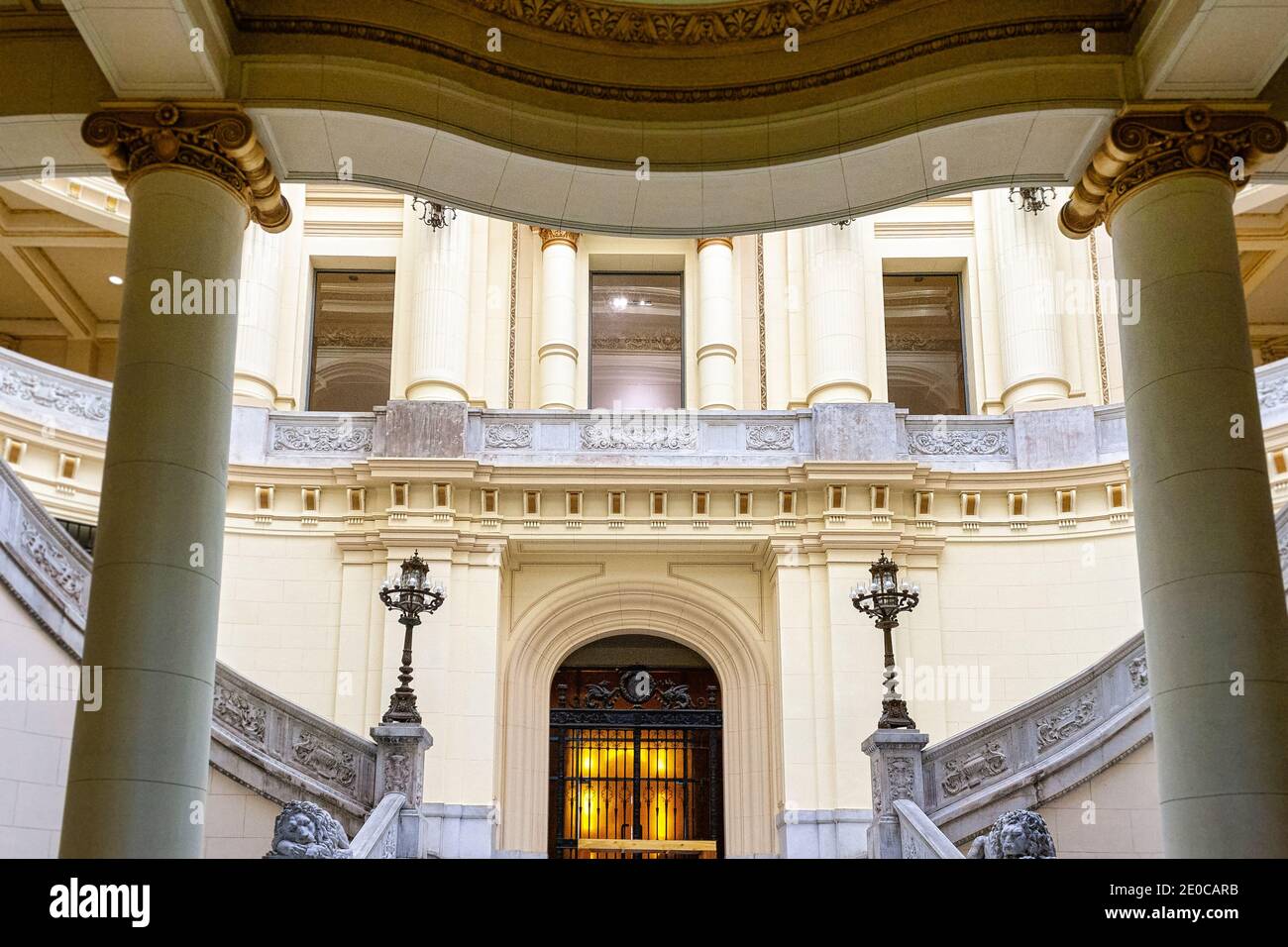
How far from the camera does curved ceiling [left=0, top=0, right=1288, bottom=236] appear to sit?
6.78 metres

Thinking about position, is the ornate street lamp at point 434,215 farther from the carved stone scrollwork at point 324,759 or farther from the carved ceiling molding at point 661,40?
the carved ceiling molding at point 661,40

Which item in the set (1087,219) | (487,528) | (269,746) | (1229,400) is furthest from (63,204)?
(1229,400)

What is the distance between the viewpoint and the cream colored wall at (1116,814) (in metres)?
11.8

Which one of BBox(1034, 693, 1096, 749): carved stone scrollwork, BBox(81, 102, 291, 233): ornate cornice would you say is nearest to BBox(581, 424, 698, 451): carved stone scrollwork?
BBox(1034, 693, 1096, 749): carved stone scrollwork

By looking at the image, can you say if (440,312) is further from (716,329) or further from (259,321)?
(716,329)

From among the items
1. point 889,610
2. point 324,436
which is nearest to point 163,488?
point 889,610

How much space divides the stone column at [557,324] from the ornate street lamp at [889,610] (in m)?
7.08

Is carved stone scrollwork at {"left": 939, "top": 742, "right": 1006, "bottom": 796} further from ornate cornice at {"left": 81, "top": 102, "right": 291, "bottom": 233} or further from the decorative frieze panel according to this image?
the decorative frieze panel

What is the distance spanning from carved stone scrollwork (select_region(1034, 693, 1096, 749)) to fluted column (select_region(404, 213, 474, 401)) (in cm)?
985

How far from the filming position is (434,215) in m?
18.7

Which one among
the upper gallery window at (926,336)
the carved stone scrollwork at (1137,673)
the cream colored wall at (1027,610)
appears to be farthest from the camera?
the upper gallery window at (926,336)

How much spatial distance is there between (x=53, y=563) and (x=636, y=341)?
39.7 feet

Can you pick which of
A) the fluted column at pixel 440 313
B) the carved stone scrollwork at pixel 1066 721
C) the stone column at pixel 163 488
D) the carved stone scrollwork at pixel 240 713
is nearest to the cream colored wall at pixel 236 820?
the carved stone scrollwork at pixel 240 713
